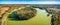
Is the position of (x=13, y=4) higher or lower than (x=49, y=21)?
higher

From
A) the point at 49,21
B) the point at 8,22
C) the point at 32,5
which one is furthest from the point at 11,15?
the point at 49,21

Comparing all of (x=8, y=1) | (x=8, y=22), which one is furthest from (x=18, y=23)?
(x=8, y=1)

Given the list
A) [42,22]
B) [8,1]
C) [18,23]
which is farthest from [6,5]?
[42,22]

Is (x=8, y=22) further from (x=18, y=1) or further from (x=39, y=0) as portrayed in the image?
(x=39, y=0)

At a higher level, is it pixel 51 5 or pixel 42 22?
pixel 51 5

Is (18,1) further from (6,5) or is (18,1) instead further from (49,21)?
(49,21)

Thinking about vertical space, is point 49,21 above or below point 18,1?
below

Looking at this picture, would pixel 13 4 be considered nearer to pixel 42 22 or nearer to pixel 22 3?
pixel 22 3
